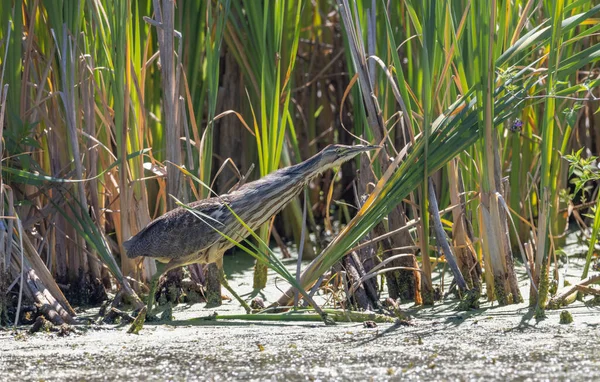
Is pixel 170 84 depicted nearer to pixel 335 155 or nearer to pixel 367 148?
pixel 335 155

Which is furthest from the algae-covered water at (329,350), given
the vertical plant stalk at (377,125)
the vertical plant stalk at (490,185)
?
the vertical plant stalk at (377,125)

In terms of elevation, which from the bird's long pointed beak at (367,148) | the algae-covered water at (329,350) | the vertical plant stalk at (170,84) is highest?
the vertical plant stalk at (170,84)

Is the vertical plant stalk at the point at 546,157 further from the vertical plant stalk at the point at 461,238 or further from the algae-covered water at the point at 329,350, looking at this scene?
the vertical plant stalk at the point at 461,238

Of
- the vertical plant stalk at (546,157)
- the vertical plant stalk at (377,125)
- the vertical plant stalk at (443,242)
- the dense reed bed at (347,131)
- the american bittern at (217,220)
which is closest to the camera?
the vertical plant stalk at (546,157)

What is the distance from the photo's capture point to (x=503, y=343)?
114 inches

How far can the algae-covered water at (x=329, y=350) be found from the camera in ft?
8.51

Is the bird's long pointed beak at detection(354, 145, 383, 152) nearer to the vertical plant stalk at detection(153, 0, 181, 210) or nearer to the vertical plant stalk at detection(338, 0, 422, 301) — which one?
the vertical plant stalk at detection(338, 0, 422, 301)

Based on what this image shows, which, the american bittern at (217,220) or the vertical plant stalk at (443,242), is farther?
the american bittern at (217,220)

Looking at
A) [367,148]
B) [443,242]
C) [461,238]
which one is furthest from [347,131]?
[461,238]

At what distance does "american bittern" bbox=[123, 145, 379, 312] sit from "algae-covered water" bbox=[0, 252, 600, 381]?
362mm

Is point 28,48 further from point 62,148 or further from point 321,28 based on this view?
point 321,28

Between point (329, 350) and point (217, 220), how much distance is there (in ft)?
3.48

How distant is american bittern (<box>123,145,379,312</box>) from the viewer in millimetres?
3748

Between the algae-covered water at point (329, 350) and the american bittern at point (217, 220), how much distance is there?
362mm
